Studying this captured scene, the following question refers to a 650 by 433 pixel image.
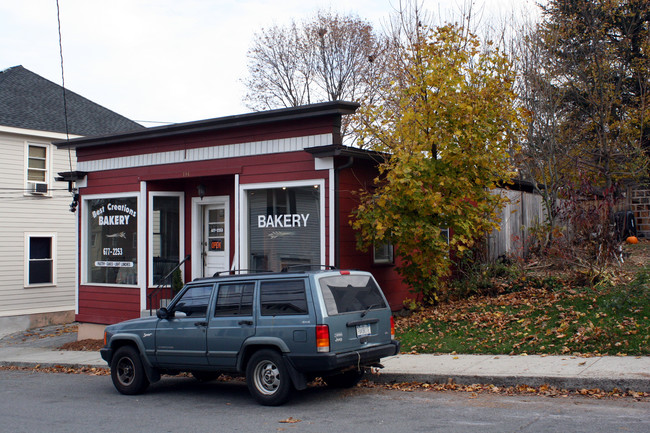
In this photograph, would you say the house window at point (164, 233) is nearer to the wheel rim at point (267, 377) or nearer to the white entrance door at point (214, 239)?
the white entrance door at point (214, 239)

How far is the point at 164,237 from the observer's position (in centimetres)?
1609

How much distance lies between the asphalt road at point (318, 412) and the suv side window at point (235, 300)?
1226 millimetres

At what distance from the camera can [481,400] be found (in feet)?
25.7

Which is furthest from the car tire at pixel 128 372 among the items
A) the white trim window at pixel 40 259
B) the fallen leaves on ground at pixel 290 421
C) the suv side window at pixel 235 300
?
the white trim window at pixel 40 259

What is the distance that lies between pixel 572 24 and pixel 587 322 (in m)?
12.6

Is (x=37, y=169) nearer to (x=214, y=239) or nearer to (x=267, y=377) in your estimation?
(x=214, y=239)

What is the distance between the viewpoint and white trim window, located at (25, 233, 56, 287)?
76.2 feet

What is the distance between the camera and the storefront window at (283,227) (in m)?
13.3

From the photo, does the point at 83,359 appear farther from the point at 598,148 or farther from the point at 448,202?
the point at 598,148

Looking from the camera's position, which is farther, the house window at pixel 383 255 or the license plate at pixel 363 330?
the house window at pixel 383 255

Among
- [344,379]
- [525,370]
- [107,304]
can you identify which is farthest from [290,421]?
[107,304]

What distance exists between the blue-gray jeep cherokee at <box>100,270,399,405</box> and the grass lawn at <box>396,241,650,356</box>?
251 cm

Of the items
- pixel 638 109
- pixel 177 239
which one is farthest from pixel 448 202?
pixel 638 109

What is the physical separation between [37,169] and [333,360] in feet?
64.0
